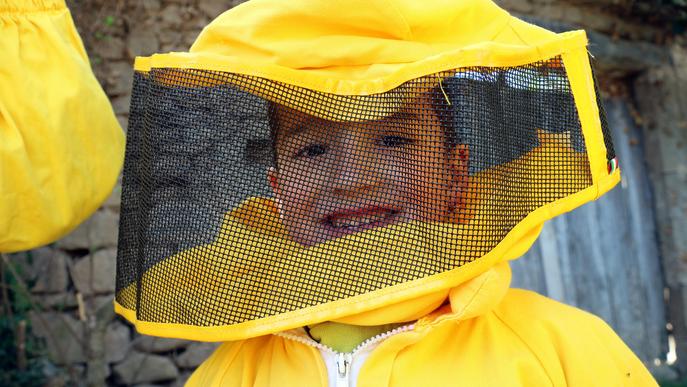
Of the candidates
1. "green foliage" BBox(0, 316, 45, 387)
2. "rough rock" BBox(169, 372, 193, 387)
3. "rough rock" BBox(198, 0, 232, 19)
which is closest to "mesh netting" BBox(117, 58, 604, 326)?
"green foliage" BBox(0, 316, 45, 387)

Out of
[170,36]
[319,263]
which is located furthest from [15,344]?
[319,263]

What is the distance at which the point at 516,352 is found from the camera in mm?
1622

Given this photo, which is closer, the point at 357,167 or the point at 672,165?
the point at 357,167

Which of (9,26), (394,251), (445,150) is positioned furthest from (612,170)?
(9,26)

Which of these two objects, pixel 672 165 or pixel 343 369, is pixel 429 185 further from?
pixel 672 165

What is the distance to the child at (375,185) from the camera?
59.7 inches

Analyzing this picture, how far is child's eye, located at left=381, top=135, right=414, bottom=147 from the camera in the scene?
1555 millimetres

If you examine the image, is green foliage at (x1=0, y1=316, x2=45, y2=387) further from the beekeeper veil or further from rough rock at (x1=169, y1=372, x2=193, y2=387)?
the beekeeper veil

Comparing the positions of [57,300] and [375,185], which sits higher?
[375,185]

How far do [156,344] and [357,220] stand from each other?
2.60m

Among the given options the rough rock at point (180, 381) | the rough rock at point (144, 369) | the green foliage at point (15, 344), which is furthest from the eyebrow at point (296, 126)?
the rough rock at point (180, 381)

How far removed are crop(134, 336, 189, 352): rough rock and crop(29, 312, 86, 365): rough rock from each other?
0.30 m

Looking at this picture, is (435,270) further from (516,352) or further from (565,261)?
(565,261)

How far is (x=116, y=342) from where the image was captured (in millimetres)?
3768
